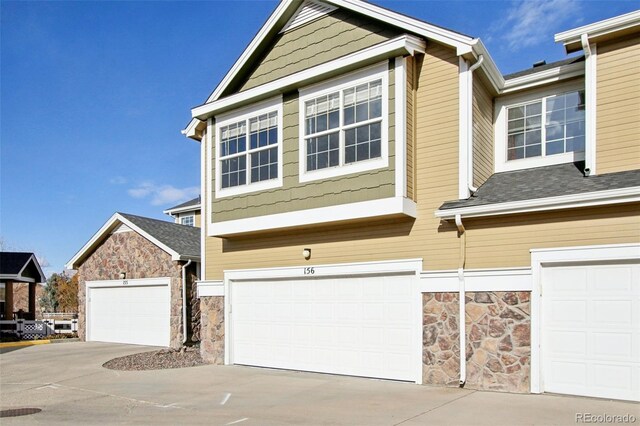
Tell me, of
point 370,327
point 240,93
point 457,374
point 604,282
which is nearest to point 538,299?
point 604,282

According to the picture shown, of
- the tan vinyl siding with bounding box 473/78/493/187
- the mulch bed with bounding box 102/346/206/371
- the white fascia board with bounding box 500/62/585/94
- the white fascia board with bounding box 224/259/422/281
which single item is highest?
the white fascia board with bounding box 500/62/585/94

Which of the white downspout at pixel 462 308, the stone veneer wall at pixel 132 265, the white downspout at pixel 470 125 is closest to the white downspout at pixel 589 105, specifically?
the white downspout at pixel 470 125

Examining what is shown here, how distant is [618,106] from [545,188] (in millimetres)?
1954

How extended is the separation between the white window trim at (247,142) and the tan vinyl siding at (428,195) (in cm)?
194

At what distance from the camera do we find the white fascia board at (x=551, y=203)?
7857 mm

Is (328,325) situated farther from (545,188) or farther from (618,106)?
(618,106)

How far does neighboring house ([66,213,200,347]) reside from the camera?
55.5ft

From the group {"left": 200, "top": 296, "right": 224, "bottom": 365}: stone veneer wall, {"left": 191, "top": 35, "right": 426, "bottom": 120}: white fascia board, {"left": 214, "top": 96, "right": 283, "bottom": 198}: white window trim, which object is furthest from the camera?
{"left": 200, "top": 296, "right": 224, "bottom": 365}: stone veneer wall

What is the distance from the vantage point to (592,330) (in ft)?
27.0

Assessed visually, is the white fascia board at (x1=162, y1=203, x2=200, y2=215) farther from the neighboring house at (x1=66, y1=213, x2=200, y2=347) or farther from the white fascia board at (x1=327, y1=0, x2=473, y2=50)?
the white fascia board at (x1=327, y1=0, x2=473, y2=50)

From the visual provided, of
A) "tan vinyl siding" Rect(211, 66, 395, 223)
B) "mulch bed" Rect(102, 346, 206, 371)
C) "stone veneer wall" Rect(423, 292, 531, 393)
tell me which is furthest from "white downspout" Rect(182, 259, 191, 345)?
"stone veneer wall" Rect(423, 292, 531, 393)

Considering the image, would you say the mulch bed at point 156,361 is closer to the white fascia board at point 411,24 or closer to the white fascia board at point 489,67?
the white fascia board at point 411,24

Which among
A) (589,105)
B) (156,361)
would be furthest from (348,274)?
(156,361)

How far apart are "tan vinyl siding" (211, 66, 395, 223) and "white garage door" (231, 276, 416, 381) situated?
5.81 feet
